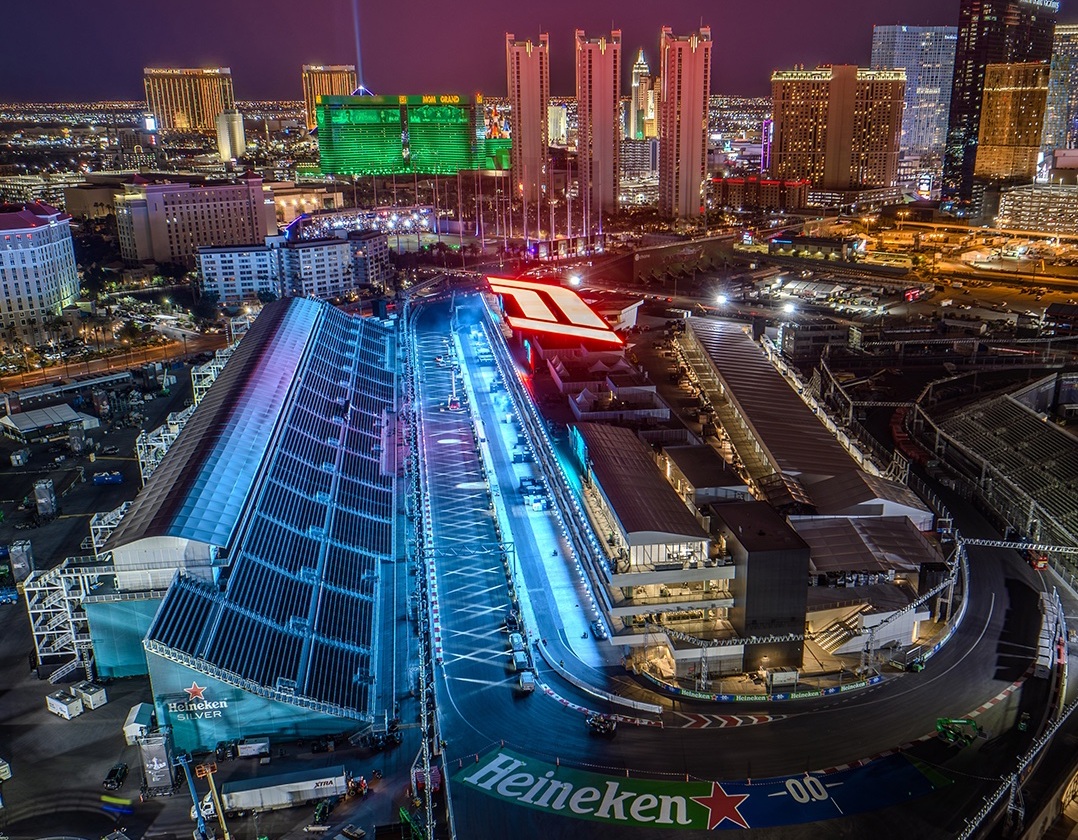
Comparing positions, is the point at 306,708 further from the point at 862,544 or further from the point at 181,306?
the point at 181,306

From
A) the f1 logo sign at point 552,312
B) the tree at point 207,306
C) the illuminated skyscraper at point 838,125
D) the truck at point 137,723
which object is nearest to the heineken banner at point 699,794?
the truck at point 137,723

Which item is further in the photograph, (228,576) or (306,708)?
(228,576)

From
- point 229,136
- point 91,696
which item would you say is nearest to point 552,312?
point 91,696

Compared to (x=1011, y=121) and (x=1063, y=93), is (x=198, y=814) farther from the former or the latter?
(x=1063, y=93)

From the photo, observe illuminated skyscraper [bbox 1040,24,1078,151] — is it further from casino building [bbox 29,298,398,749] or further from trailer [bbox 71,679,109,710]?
trailer [bbox 71,679,109,710]

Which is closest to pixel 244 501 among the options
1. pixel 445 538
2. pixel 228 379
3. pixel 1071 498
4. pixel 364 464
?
pixel 445 538

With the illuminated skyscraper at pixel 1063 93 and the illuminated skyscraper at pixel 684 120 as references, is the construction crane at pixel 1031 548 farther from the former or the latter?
the illuminated skyscraper at pixel 1063 93

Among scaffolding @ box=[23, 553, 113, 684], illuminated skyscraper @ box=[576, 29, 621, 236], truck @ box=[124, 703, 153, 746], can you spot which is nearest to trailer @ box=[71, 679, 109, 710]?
scaffolding @ box=[23, 553, 113, 684]

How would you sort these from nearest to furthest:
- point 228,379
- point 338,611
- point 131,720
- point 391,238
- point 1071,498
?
1. point 131,720
2. point 338,611
3. point 1071,498
4. point 228,379
5. point 391,238
